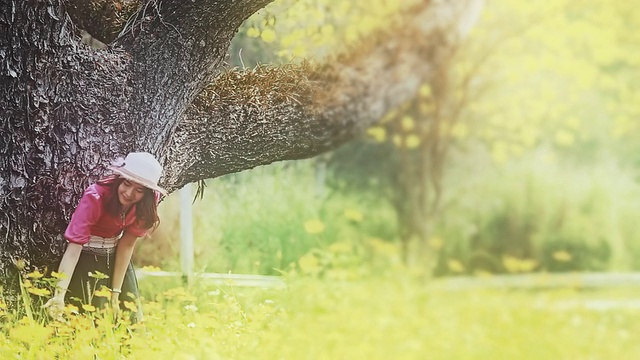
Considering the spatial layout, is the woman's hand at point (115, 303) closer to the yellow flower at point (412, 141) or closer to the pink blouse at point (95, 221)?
the pink blouse at point (95, 221)

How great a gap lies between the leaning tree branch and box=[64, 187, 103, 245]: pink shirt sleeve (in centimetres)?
24

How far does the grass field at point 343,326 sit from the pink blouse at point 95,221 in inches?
7.6

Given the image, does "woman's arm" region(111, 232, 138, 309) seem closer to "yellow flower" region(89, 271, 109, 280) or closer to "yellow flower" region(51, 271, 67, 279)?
"yellow flower" region(89, 271, 109, 280)

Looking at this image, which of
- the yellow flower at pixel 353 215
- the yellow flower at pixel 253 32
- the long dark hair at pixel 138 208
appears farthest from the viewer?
the long dark hair at pixel 138 208

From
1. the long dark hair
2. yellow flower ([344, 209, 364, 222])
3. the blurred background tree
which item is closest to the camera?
the blurred background tree

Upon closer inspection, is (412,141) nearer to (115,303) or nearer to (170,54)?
(170,54)

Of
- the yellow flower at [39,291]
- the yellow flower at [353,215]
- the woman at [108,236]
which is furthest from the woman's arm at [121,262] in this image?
the yellow flower at [353,215]

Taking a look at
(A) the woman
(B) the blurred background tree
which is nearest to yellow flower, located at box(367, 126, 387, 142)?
(B) the blurred background tree

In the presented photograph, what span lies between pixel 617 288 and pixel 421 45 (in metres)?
0.79

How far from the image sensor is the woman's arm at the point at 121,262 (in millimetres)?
2361

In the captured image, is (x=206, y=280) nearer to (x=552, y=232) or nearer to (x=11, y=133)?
(x=11, y=133)

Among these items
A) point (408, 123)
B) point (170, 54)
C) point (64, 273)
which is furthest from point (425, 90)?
point (64, 273)

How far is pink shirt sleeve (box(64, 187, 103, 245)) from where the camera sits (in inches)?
92.0

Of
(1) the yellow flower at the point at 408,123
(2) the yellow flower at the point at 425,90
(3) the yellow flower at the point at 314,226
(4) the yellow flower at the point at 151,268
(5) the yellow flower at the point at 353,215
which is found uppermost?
(2) the yellow flower at the point at 425,90
